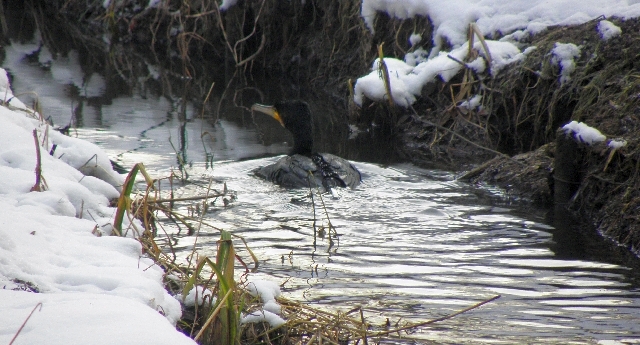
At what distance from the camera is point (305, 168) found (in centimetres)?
764

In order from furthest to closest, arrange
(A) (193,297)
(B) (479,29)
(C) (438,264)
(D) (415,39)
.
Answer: (D) (415,39) < (B) (479,29) < (C) (438,264) < (A) (193,297)

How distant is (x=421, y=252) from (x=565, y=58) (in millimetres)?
4207

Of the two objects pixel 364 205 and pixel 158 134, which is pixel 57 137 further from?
pixel 158 134

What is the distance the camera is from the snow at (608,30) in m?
8.38

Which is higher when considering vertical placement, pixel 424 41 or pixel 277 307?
pixel 424 41

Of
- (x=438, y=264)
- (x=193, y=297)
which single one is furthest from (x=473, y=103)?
(x=193, y=297)

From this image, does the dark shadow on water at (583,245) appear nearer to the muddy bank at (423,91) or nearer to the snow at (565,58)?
the muddy bank at (423,91)

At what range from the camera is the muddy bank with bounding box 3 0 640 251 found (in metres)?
6.75

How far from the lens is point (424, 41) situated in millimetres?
11047

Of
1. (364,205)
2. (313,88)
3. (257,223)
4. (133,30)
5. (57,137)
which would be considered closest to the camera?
(57,137)

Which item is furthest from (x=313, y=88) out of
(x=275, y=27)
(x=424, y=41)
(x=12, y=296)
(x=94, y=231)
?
(x=12, y=296)

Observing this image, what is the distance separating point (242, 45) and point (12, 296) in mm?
12153

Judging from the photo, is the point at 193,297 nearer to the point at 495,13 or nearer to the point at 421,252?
the point at 421,252

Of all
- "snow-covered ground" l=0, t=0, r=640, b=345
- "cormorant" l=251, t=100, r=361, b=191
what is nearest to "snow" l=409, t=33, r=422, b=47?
"cormorant" l=251, t=100, r=361, b=191
